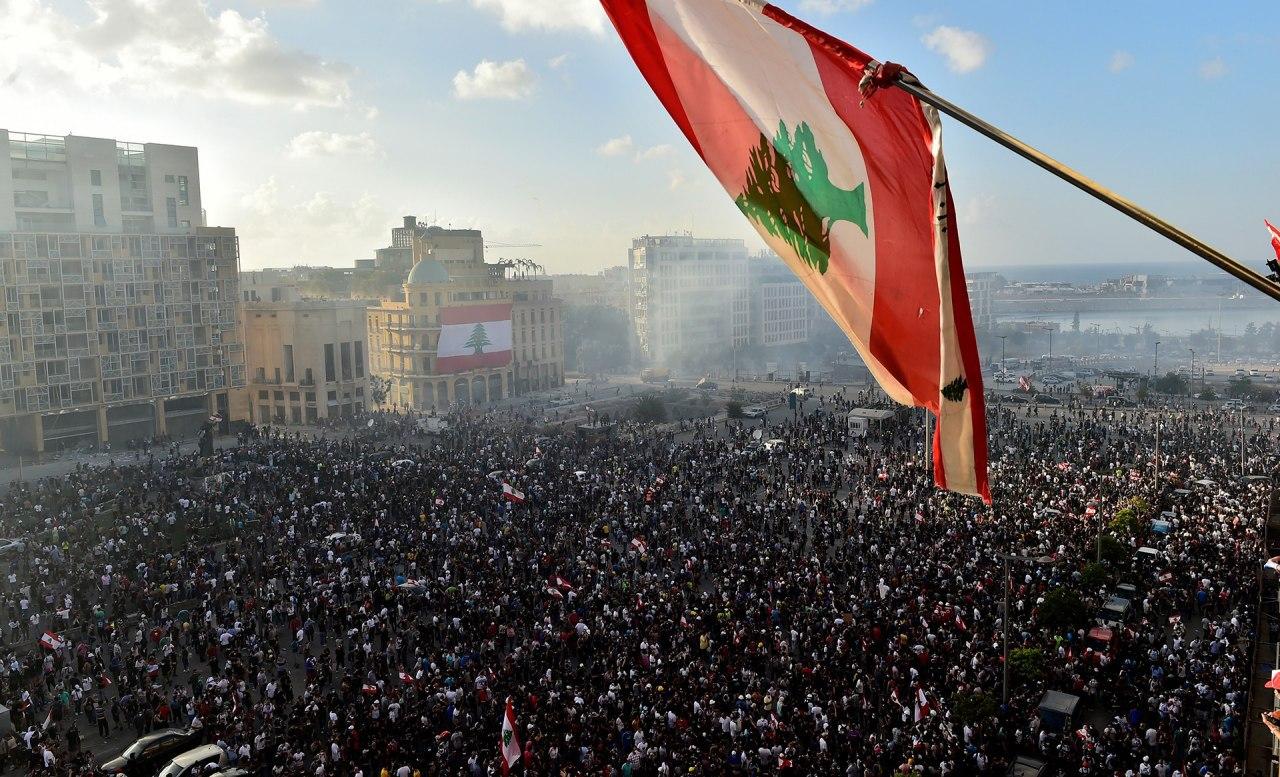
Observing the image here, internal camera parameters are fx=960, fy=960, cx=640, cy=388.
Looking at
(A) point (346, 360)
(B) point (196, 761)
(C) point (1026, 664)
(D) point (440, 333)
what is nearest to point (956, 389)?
(C) point (1026, 664)

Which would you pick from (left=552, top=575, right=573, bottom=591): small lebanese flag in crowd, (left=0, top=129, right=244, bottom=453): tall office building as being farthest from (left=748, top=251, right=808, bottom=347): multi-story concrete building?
(left=552, top=575, right=573, bottom=591): small lebanese flag in crowd

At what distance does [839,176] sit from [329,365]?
57.5 meters

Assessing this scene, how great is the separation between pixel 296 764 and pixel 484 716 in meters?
3.07

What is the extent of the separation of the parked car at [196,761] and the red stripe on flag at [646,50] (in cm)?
1356

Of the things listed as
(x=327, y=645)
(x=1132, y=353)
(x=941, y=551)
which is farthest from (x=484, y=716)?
(x=1132, y=353)

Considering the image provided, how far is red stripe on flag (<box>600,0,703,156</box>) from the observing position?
20.4 feet

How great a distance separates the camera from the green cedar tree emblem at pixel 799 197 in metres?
5.89

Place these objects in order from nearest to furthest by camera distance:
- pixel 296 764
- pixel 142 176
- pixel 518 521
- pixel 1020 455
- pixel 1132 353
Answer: pixel 296 764
pixel 518 521
pixel 1020 455
pixel 142 176
pixel 1132 353

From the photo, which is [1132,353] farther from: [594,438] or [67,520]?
[67,520]

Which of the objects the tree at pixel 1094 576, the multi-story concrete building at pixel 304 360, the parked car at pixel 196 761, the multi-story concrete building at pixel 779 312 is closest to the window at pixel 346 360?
the multi-story concrete building at pixel 304 360

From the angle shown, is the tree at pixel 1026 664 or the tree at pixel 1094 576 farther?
the tree at pixel 1094 576

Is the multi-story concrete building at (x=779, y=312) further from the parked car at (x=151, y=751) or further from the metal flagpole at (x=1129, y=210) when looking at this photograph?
the metal flagpole at (x=1129, y=210)

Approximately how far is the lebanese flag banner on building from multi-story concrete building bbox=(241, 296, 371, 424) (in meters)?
5.46

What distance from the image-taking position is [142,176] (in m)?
52.3
